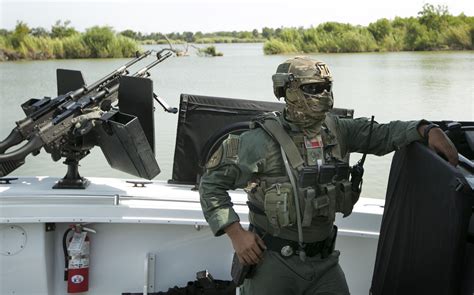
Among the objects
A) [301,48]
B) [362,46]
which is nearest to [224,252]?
[301,48]

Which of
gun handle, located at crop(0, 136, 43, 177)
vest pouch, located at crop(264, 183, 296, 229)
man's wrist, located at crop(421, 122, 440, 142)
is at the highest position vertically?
man's wrist, located at crop(421, 122, 440, 142)

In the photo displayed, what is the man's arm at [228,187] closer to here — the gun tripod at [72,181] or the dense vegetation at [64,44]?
the gun tripod at [72,181]

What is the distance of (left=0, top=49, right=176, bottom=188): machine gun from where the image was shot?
118 inches

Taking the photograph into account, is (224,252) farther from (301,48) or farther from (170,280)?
(301,48)

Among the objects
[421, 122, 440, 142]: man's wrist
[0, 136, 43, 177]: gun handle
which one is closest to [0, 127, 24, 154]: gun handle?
[0, 136, 43, 177]: gun handle

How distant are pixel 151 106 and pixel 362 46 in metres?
16.3

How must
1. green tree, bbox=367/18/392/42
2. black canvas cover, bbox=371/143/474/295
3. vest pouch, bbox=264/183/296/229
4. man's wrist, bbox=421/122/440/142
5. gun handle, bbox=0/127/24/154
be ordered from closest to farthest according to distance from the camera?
black canvas cover, bbox=371/143/474/295, vest pouch, bbox=264/183/296/229, man's wrist, bbox=421/122/440/142, gun handle, bbox=0/127/24/154, green tree, bbox=367/18/392/42

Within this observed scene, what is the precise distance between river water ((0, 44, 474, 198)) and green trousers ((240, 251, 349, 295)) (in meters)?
3.43

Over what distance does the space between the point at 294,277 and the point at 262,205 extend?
247 mm

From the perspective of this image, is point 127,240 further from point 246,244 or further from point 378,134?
point 378,134

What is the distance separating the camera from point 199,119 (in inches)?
127

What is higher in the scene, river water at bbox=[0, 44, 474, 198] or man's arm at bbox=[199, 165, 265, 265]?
man's arm at bbox=[199, 165, 265, 265]

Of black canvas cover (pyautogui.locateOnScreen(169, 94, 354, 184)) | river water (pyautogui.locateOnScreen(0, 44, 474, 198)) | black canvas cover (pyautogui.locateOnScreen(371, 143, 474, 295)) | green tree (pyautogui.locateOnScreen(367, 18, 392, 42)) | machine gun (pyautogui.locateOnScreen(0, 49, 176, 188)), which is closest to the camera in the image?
black canvas cover (pyautogui.locateOnScreen(371, 143, 474, 295))

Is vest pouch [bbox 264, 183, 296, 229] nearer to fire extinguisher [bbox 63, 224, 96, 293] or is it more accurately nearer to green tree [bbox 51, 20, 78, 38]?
fire extinguisher [bbox 63, 224, 96, 293]
